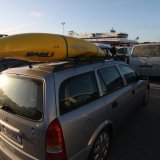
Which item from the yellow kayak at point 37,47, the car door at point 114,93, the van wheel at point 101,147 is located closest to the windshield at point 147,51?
the car door at point 114,93

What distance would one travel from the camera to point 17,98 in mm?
3092

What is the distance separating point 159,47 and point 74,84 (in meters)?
8.83

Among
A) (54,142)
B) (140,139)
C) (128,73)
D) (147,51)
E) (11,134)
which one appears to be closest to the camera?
(54,142)

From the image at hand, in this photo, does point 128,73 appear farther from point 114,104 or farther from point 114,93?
point 114,104

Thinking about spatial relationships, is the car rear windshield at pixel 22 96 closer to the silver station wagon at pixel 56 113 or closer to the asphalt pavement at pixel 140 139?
the silver station wagon at pixel 56 113

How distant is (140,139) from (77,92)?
2.20 m

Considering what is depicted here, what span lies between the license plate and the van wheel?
105cm

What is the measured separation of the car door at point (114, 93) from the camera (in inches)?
150

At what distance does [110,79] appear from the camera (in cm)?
412

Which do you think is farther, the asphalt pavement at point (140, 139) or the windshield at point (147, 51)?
the windshield at point (147, 51)

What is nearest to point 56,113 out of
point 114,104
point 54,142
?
point 54,142

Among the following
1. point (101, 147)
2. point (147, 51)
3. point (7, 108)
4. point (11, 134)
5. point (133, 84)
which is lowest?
point (101, 147)

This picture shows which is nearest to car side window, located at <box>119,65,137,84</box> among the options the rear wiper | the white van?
the rear wiper

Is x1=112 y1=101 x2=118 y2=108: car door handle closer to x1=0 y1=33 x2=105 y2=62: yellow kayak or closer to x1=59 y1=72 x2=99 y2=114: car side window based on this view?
x1=59 y1=72 x2=99 y2=114: car side window
